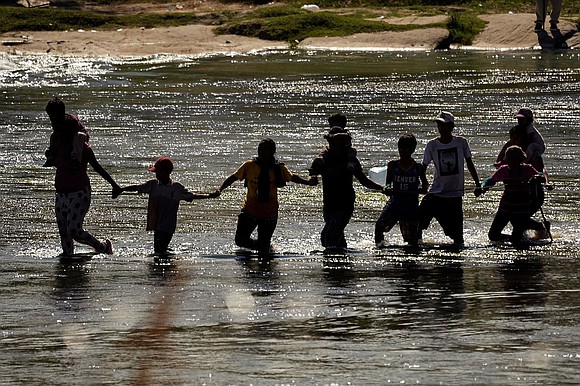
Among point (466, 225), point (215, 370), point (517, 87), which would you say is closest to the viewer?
point (215, 370)

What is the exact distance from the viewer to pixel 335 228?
1273cm

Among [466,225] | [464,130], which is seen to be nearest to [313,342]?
[466,225]

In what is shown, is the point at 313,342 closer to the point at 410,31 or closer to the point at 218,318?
the point at 218,318

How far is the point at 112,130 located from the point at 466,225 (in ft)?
31.3

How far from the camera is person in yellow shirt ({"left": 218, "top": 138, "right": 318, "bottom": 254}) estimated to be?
12.4m

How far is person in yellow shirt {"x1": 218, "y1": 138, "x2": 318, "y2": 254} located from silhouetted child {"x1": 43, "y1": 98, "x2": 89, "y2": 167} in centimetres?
134

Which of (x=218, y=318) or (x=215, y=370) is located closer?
(x=215, y=370)

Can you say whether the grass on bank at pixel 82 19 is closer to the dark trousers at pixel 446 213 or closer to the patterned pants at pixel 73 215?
the patterned pants at pixel 73 215

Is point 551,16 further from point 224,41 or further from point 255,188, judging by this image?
point 255,188

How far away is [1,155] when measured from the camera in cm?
1933

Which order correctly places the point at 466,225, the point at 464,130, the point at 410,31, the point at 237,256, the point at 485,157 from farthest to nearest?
the point at 410,31 < the point at 464,130 < the point at 485,157 < the point at 466,225 < the point at 237,256

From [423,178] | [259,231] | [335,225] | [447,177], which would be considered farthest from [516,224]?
[259,231]

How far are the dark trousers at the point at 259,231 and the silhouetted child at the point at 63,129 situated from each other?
5.13 feet

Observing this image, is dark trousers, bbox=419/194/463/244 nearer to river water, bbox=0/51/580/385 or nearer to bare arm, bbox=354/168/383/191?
river water, bbox=0/51/580/385
